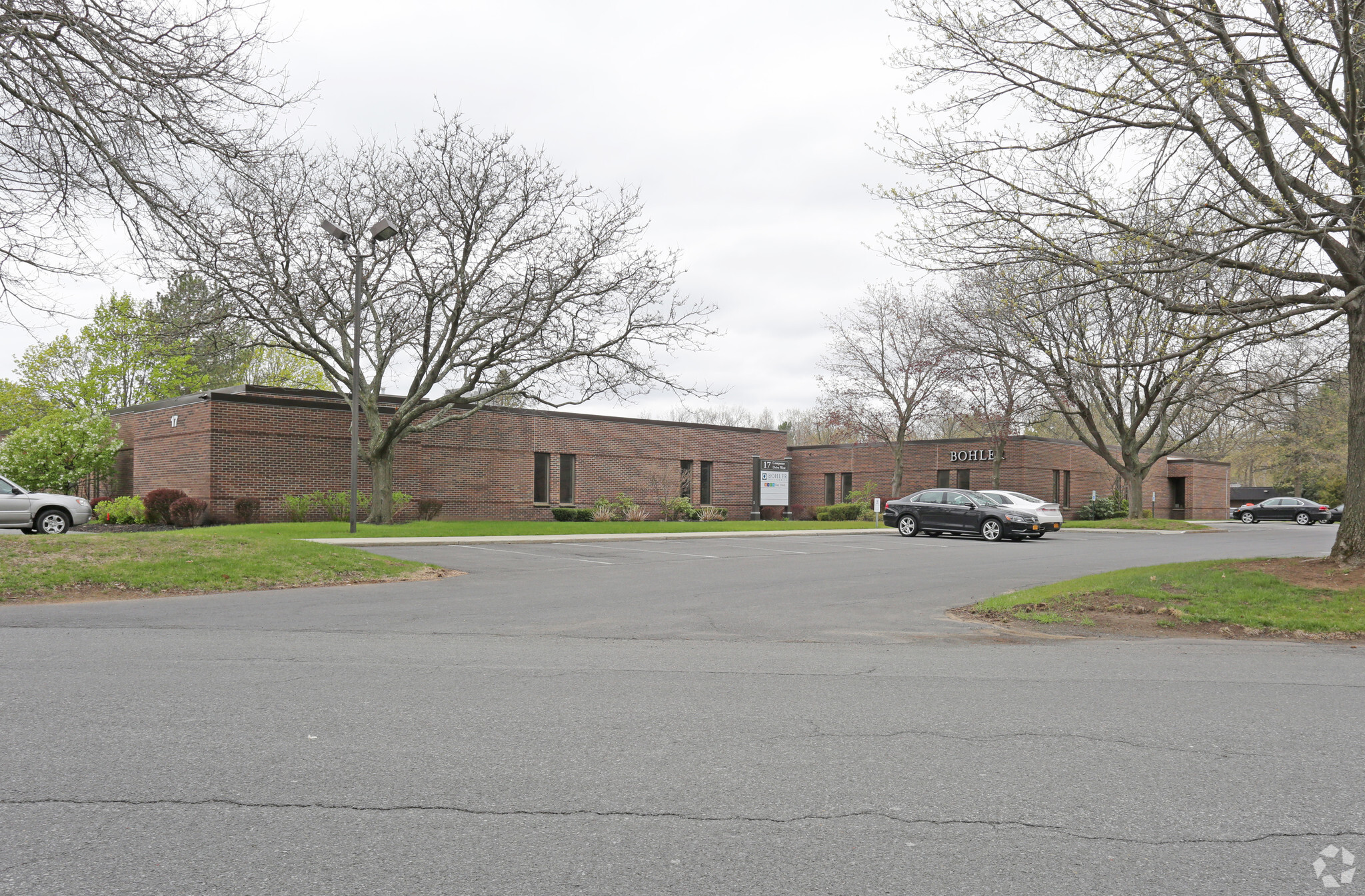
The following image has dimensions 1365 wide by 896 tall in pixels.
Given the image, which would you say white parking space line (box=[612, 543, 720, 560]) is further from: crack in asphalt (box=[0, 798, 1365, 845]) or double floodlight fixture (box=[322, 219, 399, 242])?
crack in asphalt (box=[0, 798, 1365, 845])

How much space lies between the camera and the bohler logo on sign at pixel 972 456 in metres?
48.6

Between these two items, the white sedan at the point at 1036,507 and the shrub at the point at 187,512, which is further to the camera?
the white sedan at the point at 1036,507

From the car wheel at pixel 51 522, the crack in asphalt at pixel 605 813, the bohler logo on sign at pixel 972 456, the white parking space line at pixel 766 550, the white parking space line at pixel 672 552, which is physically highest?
the bohler logo on sign at pixel 972 456

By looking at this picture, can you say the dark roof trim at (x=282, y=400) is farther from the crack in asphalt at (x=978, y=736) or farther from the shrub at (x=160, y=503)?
the crack in asphalt at (x=978, y=736)

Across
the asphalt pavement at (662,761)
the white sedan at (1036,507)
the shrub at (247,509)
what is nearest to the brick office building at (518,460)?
the shrub at (247,509)

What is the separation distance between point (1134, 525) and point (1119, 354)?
2788 centimetres

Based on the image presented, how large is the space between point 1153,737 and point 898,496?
43.8m

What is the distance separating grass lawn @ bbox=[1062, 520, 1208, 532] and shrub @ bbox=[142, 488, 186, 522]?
113 ft

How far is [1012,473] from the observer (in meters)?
48.2

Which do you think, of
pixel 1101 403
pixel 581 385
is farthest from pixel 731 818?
pixel 1101 403

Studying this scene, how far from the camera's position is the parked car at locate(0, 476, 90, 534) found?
23266mm

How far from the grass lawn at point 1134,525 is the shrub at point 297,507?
30.9 meters

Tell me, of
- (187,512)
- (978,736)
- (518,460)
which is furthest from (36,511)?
(978,736)

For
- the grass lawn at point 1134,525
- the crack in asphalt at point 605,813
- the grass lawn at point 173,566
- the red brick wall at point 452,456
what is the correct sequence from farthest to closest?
the grass lawn at point 1134,525 → the red brick wall at point 452,456 → the grass lawn at point 173,566 → the crack in asphalt at point 605,813
